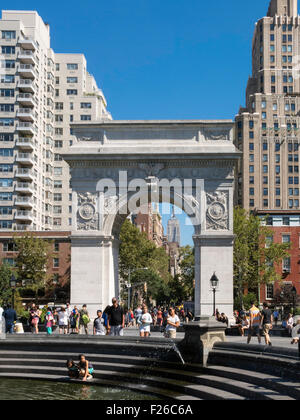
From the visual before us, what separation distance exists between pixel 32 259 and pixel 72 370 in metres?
45.7

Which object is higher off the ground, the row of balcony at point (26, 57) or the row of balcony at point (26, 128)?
the row of balcony at point (26, 57)

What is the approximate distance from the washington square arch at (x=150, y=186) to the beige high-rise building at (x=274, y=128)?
67200mm

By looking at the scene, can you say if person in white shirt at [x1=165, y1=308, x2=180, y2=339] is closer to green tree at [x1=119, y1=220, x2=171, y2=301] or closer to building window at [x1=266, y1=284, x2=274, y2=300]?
green tree at [x1=119, y1=220, x2=171, y2=301]

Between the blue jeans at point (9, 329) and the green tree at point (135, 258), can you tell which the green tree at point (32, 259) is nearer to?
the green tree at point (135, 258)

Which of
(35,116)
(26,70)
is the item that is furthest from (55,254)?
(26,70)

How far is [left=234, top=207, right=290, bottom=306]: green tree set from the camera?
58031mm

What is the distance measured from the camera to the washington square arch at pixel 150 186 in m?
36.6

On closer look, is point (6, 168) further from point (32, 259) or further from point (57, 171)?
point (32, 259)

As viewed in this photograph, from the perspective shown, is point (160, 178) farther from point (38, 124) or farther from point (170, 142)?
point (38, 124)

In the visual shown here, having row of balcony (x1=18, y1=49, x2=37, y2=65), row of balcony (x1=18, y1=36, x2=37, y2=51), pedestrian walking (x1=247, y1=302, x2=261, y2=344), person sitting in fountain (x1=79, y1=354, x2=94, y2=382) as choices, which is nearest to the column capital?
pedestrian walking (x1=247, y1=302, x2=261, y2=344)

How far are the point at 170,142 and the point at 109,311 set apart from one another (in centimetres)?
1760

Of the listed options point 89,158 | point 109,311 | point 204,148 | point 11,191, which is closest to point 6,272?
point 11,191

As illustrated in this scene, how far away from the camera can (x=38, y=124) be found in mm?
78250

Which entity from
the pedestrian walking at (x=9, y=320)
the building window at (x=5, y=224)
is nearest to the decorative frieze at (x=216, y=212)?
the pedestrian walking at (x=9, y=320)
